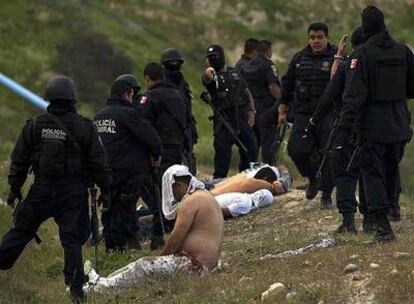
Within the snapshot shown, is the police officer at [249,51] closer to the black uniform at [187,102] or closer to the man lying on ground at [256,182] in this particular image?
the man lying on ground at [256,182]

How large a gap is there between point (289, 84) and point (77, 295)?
3.81m

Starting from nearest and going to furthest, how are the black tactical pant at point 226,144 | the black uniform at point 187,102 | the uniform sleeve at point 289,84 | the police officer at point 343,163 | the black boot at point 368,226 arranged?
the black boot at point 368,226 → the police officer at point 343,163 → the uniform sleeve at point 289,84 → the black uniform at point 187,102 → the black tactical pant at point 226,144

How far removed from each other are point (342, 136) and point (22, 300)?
10.4 ft

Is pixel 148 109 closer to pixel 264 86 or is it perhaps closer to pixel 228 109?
pixel 228 109

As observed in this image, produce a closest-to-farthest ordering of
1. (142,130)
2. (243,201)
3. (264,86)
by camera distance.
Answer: (142,130) → (243,201) → (264,86)

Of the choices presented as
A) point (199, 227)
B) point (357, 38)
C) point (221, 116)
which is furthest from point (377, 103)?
point (221, 116)

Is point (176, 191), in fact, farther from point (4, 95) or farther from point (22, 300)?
point (4, 95)

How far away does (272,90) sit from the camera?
13023mm

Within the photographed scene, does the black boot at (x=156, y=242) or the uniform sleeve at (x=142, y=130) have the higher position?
the uniform sleeve at (x=142, y=130)

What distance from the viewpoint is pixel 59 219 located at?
23.9 ft

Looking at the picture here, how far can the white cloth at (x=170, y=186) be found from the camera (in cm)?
780

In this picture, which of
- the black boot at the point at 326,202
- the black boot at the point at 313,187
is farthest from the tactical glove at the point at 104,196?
the black boot at the point at 326,202

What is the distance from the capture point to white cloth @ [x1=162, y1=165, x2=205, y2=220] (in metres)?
7.80

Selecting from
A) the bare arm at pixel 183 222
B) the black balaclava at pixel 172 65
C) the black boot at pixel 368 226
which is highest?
the black balaclava at pixel 172 65
